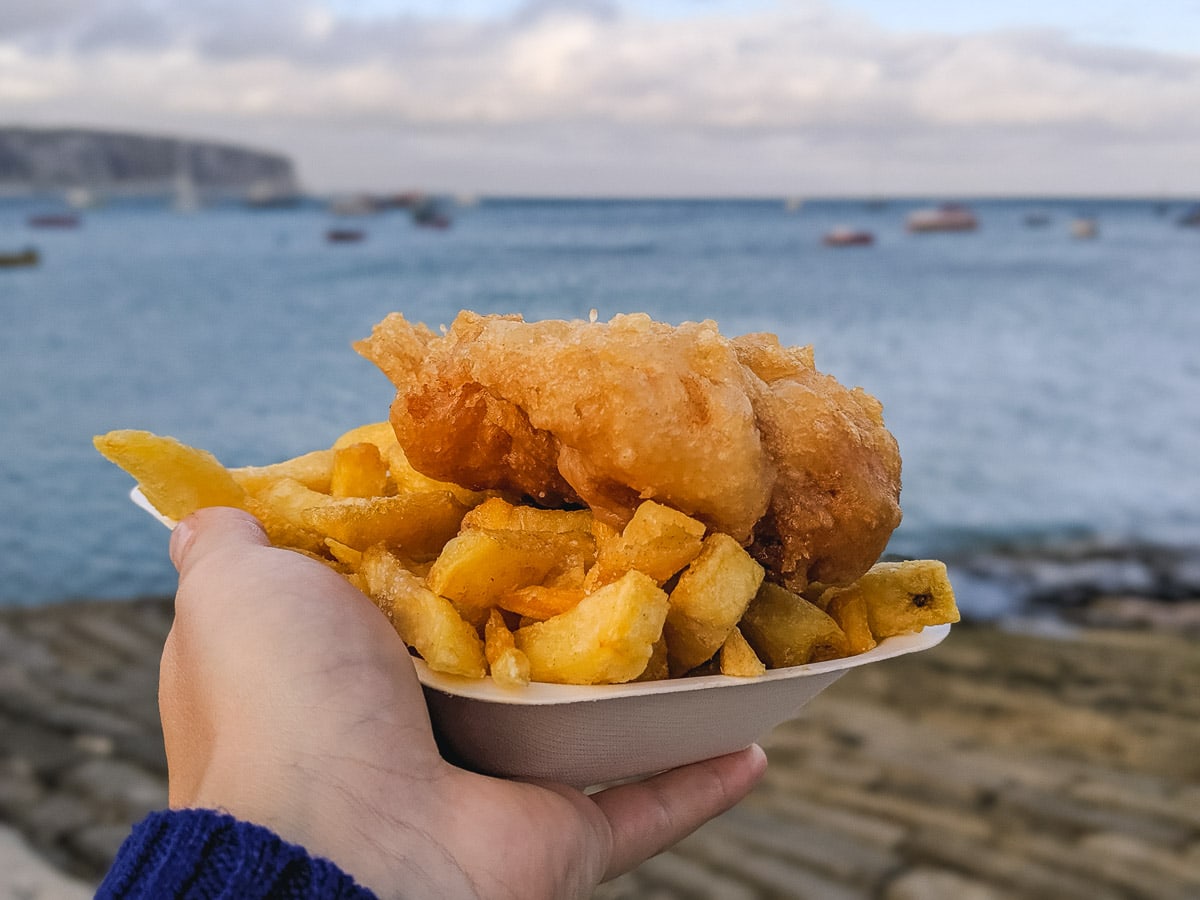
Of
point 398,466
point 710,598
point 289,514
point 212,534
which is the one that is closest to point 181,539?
point 212,534

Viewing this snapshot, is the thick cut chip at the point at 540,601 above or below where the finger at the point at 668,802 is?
above

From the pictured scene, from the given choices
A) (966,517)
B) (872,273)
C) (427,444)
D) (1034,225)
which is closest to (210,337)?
(966,517)

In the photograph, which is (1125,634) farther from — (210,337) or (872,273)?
(872,273)

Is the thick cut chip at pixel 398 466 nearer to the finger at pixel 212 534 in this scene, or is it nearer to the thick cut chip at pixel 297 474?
the thick cut chip at pixel 297 474

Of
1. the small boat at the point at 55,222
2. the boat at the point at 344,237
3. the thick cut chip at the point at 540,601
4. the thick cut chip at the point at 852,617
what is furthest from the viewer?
the small boat at the point at 55,222

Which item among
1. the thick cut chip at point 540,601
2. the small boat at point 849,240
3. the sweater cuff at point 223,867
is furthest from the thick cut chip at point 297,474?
the small boat at point 849,240

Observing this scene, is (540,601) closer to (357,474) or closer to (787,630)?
(787,630)

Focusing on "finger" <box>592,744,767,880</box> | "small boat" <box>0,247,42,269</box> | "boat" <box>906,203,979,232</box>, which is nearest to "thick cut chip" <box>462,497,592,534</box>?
"finger" <box>592,744,767,880</box>
